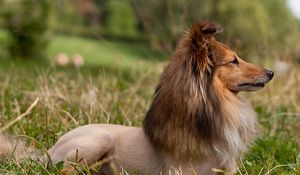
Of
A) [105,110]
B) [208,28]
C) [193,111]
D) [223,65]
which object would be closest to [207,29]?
[208,28]

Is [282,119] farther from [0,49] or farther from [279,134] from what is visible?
[0,49]

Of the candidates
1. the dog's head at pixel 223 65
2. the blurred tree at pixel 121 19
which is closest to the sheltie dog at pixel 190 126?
the dog's head at pixel 223 65

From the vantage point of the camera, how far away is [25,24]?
18.0 metres

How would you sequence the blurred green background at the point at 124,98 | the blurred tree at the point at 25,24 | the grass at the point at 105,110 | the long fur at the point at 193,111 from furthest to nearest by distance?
the blurred tree at the point at 25,24 < the blurred green background at the point at 124,98 < the grass at the point at 105,110 < the long fur at the point at 193,111

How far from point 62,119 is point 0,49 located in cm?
1277

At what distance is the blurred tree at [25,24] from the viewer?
1761 centimetres

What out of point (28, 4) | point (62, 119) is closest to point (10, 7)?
point (28, 4)

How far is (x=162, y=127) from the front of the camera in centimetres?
427

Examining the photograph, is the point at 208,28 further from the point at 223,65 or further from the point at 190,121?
the point at 190,121

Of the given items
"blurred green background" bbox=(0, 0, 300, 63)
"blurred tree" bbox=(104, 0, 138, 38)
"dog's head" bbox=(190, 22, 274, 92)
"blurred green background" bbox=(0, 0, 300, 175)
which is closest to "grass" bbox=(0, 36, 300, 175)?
"blurred green background" bbox=(0, 0, 300, 175)

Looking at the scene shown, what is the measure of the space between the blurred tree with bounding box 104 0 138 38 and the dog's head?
37.4 metres

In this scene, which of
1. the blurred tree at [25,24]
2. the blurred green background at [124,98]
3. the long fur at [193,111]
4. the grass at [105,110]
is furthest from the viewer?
the blurred tree at [25,24]

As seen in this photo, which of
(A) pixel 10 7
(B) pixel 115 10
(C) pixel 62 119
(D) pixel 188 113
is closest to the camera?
(D) pixel 188 113

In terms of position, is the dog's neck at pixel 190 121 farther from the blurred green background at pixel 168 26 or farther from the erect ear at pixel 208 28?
the blurred green background at pixel 168 26
